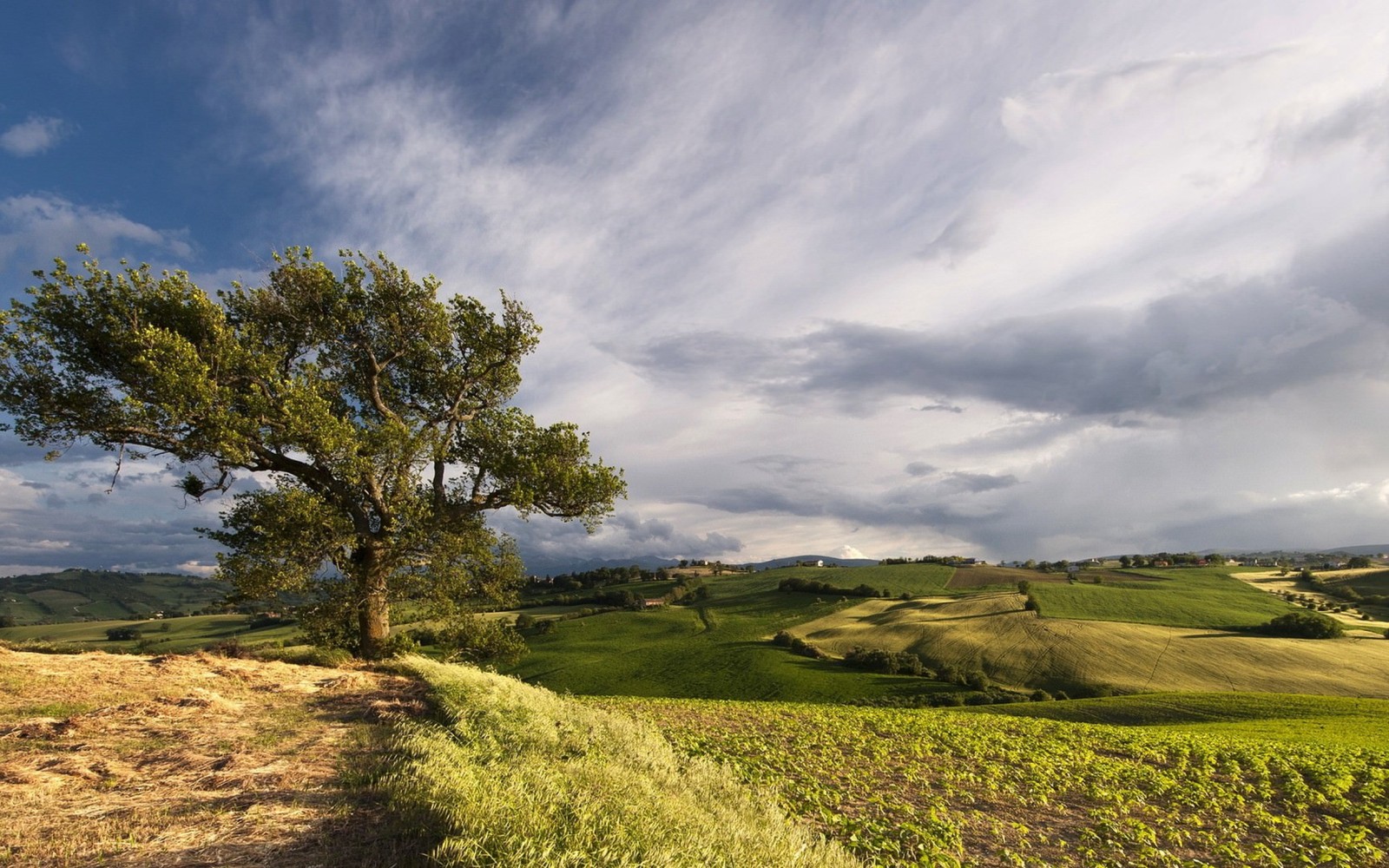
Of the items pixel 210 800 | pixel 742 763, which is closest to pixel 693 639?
pixel 742 763

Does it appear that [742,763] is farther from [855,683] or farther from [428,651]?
A: [855,683]

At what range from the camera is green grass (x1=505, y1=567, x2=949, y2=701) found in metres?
69.5

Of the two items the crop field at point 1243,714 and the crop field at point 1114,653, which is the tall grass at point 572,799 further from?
the crop field at point 1114,653

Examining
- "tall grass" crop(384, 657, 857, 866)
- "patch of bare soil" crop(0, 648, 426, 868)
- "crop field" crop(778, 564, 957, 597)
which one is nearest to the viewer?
"tall grass" crop(384, 657, 857, 866)

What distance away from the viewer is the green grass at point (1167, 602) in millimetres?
92938

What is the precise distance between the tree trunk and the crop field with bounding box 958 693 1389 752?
28.4 meters

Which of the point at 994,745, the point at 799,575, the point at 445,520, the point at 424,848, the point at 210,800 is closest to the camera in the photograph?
the point at 424,848

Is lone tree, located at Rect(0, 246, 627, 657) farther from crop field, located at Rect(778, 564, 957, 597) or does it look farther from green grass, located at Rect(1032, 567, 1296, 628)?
crop field, located at Rect(778, 564, 957, 597)

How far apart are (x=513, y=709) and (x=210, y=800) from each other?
570cm

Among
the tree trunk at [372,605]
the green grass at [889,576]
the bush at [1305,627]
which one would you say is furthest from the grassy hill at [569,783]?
the green grass at [889,576]

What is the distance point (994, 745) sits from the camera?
16438mm

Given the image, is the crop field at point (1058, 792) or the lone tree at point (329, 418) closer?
the crop field at point (1058, 792)

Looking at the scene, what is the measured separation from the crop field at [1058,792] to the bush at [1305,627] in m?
93.7

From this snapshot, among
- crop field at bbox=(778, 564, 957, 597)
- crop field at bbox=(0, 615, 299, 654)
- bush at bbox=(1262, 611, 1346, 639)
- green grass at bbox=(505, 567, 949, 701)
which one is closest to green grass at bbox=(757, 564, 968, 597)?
crop field at bbox=(778, 564, 957, 597)
